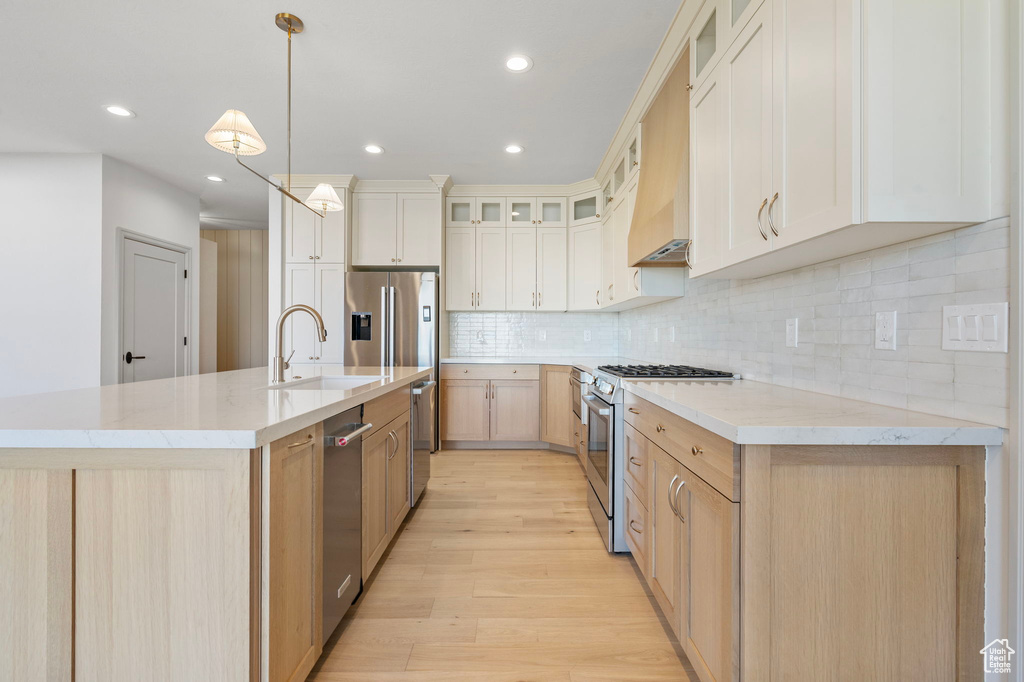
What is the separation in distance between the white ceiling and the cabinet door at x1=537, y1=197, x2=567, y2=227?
64 centimetres

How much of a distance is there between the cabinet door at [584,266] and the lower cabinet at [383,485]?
2.55m

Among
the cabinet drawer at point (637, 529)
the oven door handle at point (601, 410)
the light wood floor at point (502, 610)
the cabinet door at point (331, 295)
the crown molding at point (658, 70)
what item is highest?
the crown molding at point (658, 70)

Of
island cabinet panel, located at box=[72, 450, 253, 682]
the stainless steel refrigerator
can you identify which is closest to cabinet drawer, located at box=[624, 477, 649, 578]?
island cabinet panel, located at box=[72, 450, 253, 682]

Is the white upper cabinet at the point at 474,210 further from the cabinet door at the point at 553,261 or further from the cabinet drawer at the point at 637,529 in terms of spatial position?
the cabinet drawer at the point at 637,529

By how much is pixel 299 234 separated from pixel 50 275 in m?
2.00

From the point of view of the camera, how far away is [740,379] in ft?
7.29

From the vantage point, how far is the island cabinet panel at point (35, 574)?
106cm

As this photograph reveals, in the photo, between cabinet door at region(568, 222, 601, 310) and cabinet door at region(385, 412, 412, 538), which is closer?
cabinet door at region(385, 412, 412, 538)

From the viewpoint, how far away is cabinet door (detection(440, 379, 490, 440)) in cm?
458

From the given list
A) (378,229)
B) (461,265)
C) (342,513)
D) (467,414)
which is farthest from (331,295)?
(342,513)

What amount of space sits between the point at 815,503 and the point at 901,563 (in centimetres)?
22

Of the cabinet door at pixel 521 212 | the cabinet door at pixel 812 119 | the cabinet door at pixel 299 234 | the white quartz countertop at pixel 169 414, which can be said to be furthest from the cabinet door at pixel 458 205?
the cabinet door at pixel 812 119

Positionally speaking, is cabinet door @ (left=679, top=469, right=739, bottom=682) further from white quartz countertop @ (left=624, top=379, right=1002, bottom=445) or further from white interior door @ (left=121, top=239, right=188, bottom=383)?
white interior door @ (left=121, top=239, right=188, bottom=383)

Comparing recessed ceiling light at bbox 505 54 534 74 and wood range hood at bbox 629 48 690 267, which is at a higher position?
recessed ceiling light at bbox 505 54 534 74
